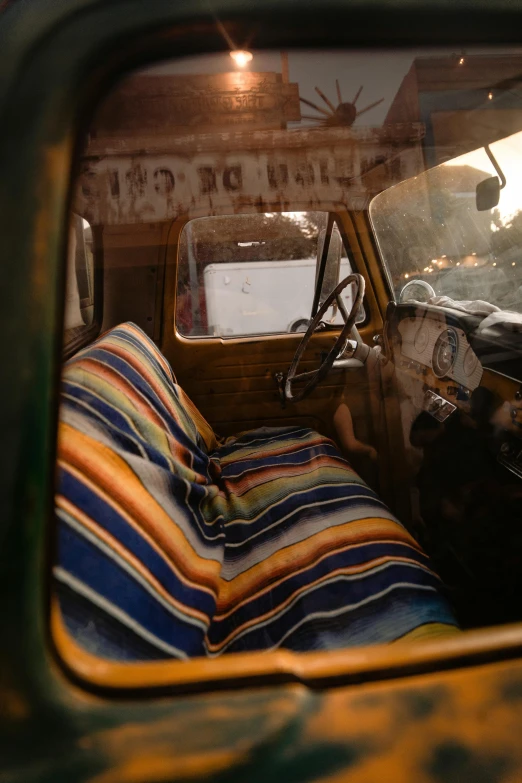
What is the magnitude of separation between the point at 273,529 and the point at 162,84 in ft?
3.48

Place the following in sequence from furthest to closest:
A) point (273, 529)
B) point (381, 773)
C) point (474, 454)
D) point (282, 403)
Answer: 1. point (282, 403)
2. point (474, 454)
3. point (273, 529)
4. point (381, 773)

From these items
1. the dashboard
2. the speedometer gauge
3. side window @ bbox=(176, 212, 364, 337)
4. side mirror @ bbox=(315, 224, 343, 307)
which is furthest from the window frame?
side mirror @ bbox=(315, 224, 343, 307)

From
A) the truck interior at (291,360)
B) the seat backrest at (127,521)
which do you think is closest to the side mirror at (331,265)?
the truck interior at (291,360)

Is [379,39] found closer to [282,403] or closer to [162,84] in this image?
[162,84]

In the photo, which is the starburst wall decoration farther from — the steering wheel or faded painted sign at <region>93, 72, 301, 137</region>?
the steering wheel

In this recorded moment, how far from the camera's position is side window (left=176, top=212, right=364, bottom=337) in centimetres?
204

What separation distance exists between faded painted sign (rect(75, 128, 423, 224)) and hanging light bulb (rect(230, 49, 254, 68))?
15 centimetres

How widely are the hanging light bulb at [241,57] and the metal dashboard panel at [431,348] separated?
1.14 m

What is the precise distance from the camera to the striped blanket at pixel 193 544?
641 mm

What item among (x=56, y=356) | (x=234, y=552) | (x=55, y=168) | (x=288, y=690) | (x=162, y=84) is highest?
(x=162, y=84)

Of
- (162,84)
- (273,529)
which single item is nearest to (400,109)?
(162,84)

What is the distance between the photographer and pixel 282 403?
92.4 inches

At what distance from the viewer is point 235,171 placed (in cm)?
79

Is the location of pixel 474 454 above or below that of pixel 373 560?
above
